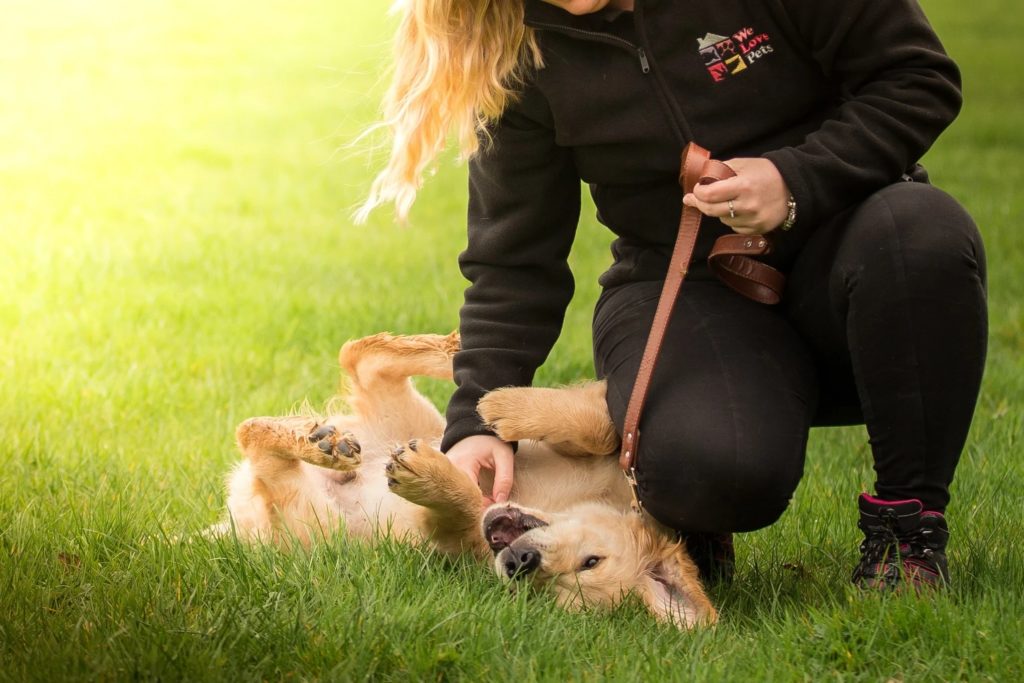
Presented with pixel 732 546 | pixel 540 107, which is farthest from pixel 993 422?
pixel 540 107

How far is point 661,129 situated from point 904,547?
111 cm

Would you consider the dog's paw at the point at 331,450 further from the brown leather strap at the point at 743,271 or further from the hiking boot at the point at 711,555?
the brown leather strap at the point at 743,271

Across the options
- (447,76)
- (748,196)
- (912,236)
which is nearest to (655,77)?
(748,196)

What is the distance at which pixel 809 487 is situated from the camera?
3.79 m

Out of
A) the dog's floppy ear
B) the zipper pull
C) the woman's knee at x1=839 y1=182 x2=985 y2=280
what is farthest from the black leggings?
the zipper pull

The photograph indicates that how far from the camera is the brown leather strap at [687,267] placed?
2.73 m

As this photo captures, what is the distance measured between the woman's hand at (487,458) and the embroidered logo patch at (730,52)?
43.0 inches

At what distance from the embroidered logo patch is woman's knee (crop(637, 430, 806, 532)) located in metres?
0.87

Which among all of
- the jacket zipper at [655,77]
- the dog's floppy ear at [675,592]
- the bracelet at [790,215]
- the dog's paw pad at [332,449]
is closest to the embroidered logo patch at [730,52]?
the jacket zipper at [655,77]

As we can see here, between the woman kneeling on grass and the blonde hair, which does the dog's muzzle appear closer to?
the woman kneeling on grass

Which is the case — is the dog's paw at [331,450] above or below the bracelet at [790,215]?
below

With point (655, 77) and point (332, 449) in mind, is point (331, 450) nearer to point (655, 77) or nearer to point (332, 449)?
point (332, 449)

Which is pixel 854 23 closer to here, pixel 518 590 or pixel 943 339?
pixel 943 339

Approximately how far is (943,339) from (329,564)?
1454 millimetres
